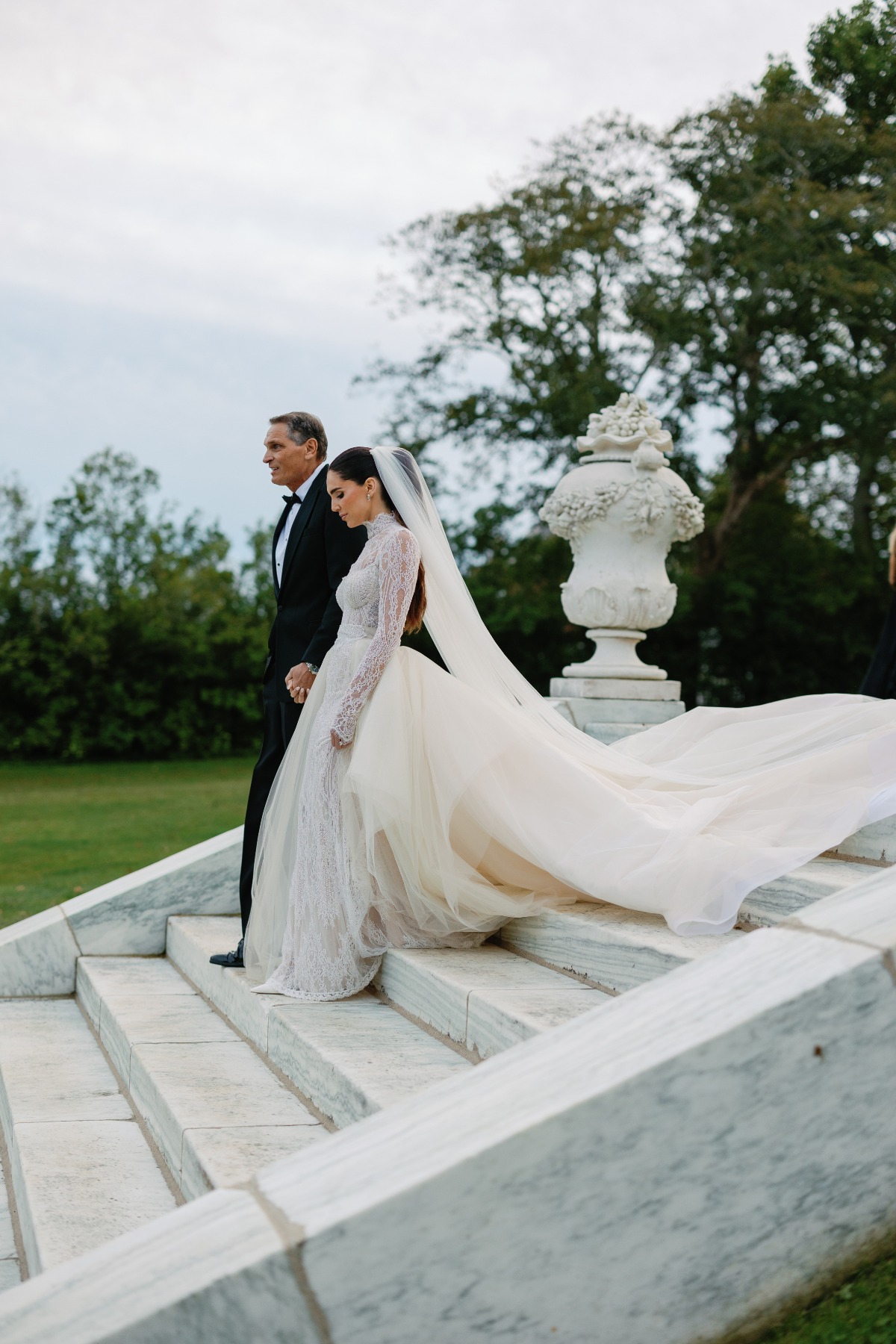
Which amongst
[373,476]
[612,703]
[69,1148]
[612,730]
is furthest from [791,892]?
[612,703]

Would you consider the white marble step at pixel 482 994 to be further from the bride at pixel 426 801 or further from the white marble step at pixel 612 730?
the white marble step at pixel 612 730

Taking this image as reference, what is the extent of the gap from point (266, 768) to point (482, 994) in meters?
1.72

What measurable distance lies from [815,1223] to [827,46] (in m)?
24.5

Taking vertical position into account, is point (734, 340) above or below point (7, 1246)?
above

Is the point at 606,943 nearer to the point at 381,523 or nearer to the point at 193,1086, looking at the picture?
the point at 193,1086

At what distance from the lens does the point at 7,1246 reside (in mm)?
3539

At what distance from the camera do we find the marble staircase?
10.9 feet

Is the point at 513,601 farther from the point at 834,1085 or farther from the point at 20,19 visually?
the point at 834,1085

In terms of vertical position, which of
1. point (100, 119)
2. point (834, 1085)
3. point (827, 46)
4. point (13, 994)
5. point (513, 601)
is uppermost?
point (827, 46)

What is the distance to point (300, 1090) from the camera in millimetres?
3791

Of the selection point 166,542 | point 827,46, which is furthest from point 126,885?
point 166,542

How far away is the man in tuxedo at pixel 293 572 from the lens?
4.89 meters

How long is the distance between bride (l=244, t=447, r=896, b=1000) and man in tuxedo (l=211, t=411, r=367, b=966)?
0.31 meters

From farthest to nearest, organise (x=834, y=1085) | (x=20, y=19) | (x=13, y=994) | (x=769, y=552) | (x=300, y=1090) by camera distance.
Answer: (x=769, y=552)
(x=20, y=19)
(x=13, y=994)
(x=300, y=1090)
(x=834, y=1085)
